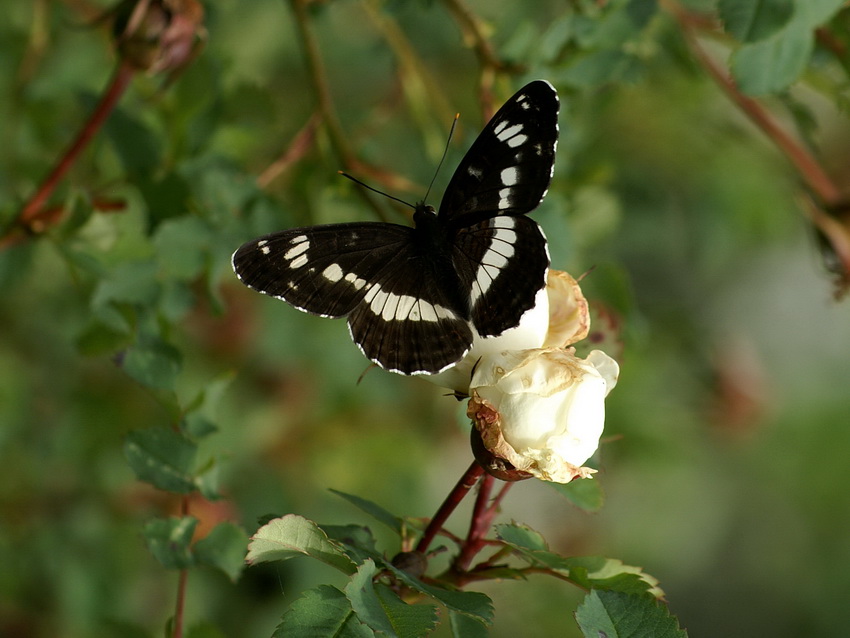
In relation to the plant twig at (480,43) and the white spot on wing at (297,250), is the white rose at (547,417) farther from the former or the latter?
the plant twig at (480,43)

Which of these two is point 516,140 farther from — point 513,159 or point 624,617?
point 624,617

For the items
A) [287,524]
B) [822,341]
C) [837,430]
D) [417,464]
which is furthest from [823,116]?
[287,524]

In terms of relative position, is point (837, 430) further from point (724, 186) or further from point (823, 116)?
point (724, 186)

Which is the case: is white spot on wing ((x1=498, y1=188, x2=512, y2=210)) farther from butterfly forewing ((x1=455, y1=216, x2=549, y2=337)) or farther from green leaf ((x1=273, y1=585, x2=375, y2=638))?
green leaf ((x1=273, y1=585, x2=375, y2=638))

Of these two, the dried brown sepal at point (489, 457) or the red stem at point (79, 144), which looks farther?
the red stem at point (79, 144)

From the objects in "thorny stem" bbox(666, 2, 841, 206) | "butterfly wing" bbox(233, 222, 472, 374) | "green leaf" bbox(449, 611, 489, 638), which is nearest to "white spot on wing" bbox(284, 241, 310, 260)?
"butterfly wing" bbox(233, 222, 472, 374)

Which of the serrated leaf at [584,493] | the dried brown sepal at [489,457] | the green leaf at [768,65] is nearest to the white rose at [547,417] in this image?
the dried brown sepal at [489,457]
